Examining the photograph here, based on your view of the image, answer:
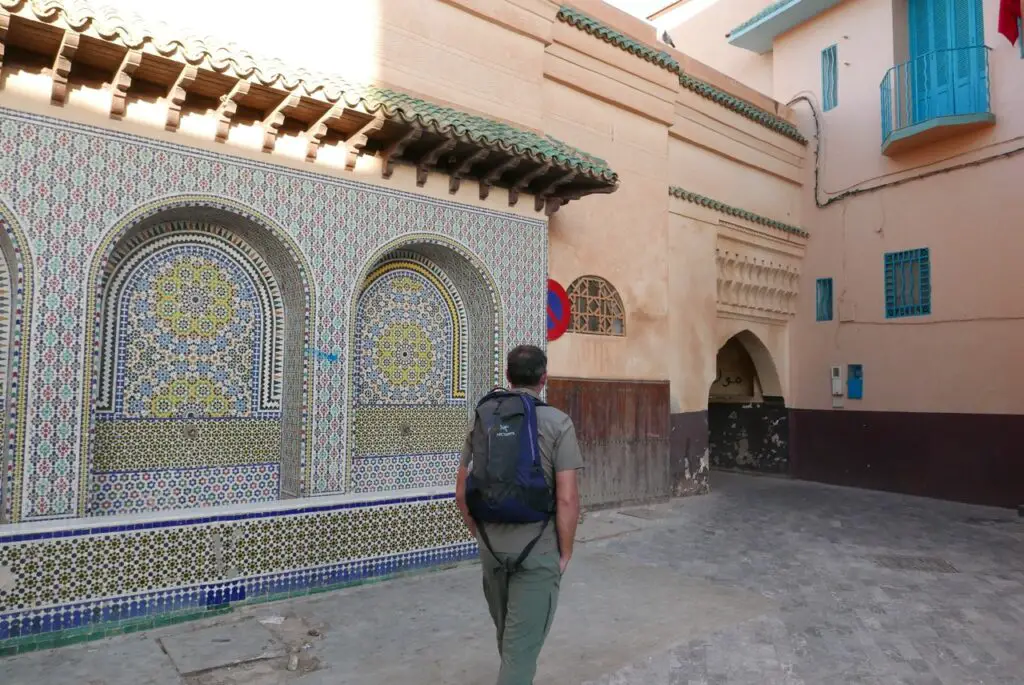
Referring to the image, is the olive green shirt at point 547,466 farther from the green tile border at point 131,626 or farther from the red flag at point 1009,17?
the red flag at point 1009,17

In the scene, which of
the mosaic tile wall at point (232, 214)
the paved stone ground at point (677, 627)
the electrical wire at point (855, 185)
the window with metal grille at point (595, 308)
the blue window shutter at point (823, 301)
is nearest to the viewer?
the paved stone ground at point (677, 627)

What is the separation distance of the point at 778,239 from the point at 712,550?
6.98 meters

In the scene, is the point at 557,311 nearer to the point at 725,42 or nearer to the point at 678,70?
the point at 678,70

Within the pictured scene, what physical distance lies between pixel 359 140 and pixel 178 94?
148 centimetres

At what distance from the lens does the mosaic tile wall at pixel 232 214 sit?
190 inches

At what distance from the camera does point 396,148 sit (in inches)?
253

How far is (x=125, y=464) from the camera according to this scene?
18.2 feet

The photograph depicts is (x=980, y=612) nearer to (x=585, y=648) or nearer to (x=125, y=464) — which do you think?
(x=585, y=648)

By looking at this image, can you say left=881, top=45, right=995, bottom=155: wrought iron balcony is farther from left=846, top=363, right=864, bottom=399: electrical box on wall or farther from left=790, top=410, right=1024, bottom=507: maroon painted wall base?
left=790, top=410, right=1024, bottom=507: maroon painted wall base

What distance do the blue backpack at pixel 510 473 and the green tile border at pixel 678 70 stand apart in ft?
24.9

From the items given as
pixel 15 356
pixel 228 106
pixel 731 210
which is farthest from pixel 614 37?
pixel 15 356

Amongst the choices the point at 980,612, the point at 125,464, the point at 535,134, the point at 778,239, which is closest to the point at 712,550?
the point at 980,612

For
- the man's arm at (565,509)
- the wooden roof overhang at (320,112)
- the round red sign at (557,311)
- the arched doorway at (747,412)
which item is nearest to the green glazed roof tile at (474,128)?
the wooden roof overhang at (320,112)

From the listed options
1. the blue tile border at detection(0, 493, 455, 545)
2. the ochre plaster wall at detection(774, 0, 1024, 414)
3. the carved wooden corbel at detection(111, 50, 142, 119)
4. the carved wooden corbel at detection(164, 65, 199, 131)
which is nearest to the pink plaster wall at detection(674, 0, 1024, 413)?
the ochre plaster wall at detection(774, 0, 1024, 414)
